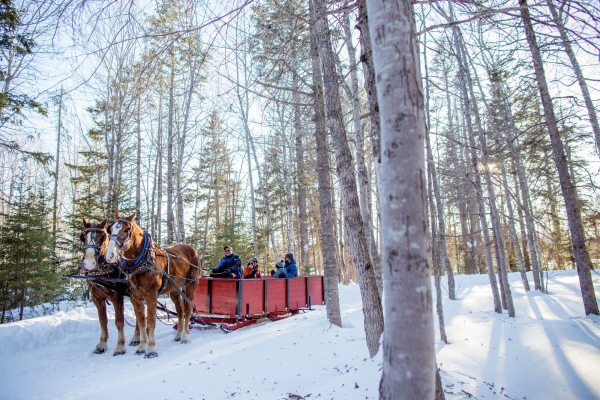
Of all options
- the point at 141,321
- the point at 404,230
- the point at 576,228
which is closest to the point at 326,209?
the point at 141,321

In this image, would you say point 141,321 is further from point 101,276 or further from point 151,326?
point 101,276

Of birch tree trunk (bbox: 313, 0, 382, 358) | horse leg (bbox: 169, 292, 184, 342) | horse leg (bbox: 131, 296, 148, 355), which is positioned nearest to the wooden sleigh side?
horse leg (bbox: 169, 292, 184, 342)

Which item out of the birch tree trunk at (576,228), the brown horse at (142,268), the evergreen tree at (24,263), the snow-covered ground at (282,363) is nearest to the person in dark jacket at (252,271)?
the snow-covered ground at (282,363)

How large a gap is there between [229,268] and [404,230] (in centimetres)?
788

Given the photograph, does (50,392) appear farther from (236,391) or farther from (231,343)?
(231,343)

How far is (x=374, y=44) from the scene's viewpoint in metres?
1.54

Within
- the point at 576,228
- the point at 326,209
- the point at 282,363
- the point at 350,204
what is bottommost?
the point at 282,363

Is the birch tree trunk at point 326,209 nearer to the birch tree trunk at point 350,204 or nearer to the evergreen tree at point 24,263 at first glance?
the birch tree trunk at point 350,204

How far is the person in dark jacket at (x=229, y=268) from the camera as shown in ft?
28.0

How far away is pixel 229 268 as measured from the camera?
28.5 feet

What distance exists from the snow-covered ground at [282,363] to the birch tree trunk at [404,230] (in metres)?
2.01

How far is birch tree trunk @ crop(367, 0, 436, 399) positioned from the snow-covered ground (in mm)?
2011

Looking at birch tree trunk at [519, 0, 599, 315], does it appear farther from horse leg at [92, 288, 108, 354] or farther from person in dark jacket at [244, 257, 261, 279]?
horse leg at [92, 288, 108, 354]

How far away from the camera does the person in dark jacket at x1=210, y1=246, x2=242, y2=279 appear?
28.0 ft
